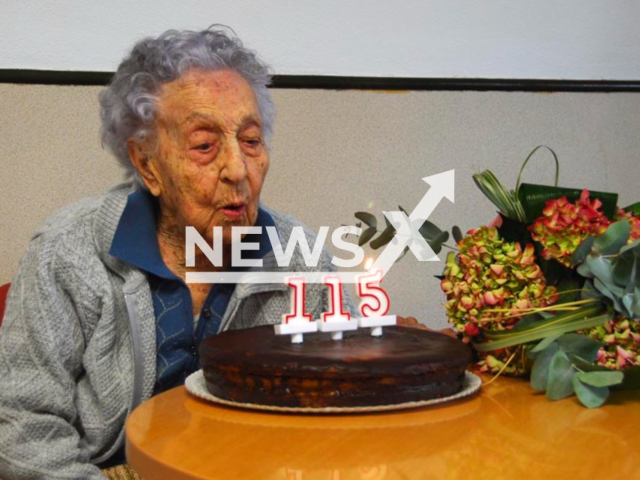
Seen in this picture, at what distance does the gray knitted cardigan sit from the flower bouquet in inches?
19.5

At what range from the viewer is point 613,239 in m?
1.32

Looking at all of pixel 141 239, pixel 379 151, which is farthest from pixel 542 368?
pixel 379 151

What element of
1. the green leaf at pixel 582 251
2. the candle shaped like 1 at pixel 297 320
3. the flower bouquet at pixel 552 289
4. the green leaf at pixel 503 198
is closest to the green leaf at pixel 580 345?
the flower bouquet at pixel 552 289

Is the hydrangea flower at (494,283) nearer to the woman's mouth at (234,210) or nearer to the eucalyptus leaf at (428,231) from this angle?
the eucalyptus leaf at (428,231)

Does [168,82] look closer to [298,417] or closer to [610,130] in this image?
[298,417]

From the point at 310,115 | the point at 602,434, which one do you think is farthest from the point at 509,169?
the point at 602,434

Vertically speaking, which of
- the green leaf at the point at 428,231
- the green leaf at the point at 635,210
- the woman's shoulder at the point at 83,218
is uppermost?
the green leaf at the point at 635,210

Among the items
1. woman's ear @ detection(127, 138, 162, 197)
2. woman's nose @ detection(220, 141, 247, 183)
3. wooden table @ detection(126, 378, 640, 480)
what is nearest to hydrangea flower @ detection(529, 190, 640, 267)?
wooden table @ detection(126, 378, 640, 480)

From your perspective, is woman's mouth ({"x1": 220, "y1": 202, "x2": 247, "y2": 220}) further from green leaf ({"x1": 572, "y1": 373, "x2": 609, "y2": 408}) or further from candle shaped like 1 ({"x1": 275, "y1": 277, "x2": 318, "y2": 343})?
green leaf ({"x1": 572, "y1": 373, "x2": 609, "y2": 408})

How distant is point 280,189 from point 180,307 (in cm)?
95

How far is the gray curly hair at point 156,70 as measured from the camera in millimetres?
1801

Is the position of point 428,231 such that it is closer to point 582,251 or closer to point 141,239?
point 582,251

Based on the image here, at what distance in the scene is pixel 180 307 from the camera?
1.76m

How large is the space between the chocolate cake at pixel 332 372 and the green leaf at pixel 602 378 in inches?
6.6
